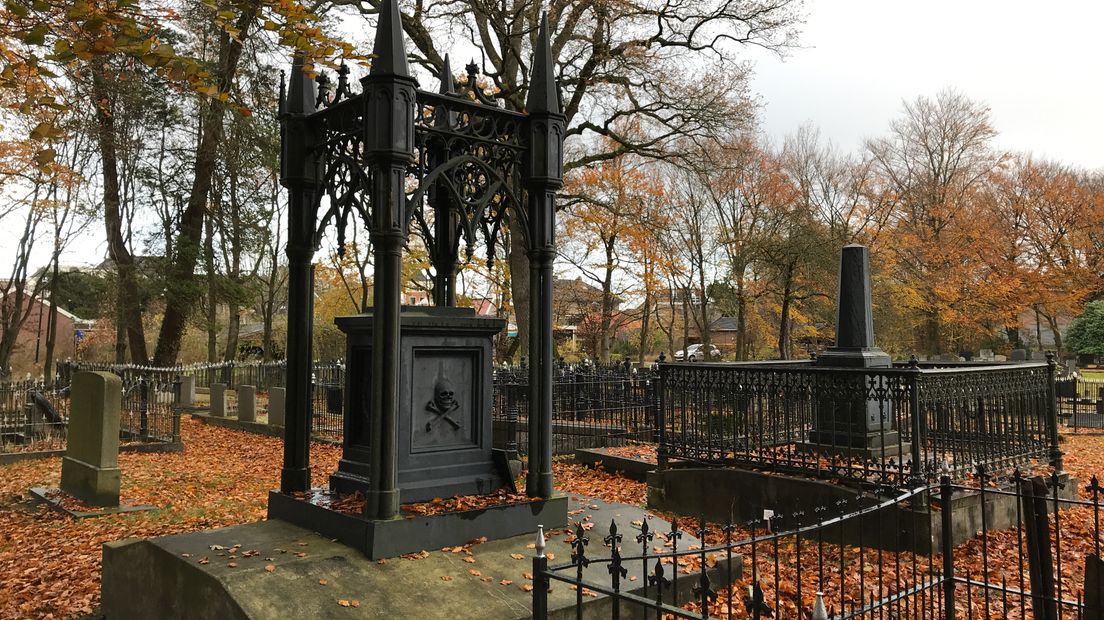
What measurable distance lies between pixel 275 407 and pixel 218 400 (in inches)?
128

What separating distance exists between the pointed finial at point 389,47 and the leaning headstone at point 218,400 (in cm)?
1704

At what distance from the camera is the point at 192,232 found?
21.8 meters

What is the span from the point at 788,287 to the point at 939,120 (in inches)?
940

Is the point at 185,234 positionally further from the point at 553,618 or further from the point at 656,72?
the point at 553,618

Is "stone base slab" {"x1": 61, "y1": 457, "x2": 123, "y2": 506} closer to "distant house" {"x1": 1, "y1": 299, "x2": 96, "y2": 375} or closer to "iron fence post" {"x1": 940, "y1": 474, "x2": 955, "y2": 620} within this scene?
"iron fence post" {"x1": 940, "y1": 474, "x2": 955, "y2": 620}

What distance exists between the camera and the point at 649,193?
1304 inches

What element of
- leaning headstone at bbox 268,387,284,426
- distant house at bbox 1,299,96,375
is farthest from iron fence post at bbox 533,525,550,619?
distant house at bbox 1,299,96,375

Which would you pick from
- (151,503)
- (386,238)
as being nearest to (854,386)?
(386,238)

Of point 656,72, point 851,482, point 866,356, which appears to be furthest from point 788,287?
point 851,482

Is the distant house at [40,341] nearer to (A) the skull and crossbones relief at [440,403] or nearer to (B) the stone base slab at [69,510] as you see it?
(B) the stone base slab at [69,510]

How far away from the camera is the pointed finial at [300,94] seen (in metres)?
6.38

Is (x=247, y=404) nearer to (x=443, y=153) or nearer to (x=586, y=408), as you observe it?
(x=586, y=408)

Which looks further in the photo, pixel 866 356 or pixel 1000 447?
pixel 866 356

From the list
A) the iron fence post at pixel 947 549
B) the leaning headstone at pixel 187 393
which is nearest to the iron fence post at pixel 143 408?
the leaning headstone at pixel 187 393
